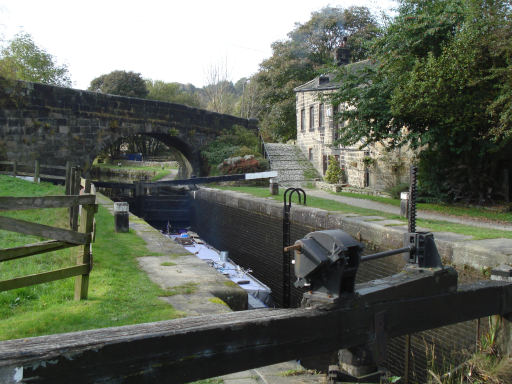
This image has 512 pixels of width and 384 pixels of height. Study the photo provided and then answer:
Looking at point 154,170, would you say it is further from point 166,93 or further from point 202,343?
point 202,343

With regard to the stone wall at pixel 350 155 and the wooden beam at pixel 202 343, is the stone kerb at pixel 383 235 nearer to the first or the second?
the stone wall at pixel 350 155

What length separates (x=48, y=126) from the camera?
54.9ft

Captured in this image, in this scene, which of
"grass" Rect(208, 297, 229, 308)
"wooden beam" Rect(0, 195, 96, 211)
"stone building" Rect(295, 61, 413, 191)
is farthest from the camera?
"stone building" Rect(295, 61, 413, 191)

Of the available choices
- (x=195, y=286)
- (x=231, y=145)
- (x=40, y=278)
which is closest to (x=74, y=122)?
(x=231, y=145)

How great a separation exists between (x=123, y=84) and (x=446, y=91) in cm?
3447

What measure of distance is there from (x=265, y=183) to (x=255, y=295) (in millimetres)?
10408

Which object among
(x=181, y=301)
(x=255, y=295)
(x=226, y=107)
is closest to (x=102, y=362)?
(x=181, y=301)

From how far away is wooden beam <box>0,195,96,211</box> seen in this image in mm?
3592

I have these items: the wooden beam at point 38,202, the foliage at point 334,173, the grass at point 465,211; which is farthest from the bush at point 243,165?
the wooden beam at point 38,202

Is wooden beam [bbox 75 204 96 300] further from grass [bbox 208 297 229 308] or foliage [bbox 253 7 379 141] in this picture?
foliage [bbox 253 7 379 141]

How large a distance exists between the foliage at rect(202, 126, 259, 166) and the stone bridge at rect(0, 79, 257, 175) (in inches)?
34.6

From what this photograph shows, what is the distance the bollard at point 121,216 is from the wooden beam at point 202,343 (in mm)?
6989

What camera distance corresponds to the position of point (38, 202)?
12.7ft

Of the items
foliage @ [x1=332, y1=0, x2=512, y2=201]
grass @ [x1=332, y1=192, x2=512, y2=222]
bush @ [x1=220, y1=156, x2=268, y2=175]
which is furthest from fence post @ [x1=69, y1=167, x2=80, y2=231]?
bush @ [x1=220, y1=156, x2=268, y2=175]
